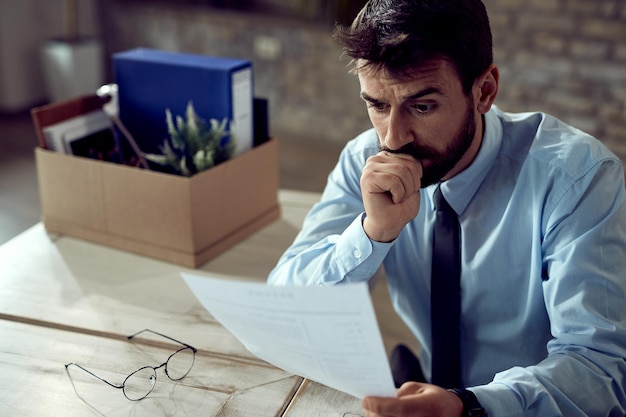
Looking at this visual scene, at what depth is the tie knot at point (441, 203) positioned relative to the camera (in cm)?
127

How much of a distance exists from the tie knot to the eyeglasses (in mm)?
493

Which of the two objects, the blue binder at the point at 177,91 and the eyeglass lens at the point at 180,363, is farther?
the blue binder at the point at 177,91

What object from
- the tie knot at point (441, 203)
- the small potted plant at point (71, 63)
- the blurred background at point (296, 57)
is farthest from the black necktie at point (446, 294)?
the small potted plant at point (71, 63)

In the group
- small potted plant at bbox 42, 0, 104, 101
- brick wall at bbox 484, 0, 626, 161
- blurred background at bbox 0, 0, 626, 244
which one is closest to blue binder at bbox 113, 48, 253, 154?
Result: blurred background at bbox 0, 0, 626, 244

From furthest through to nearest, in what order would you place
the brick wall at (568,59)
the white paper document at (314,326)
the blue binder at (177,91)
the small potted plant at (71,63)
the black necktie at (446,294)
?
1. the small potted plant at (71,63)
2. the brick wall at (568,59)
3. the blue binder at (177,91)
4. the black necktie at (446,294)
5. the white paper document at (314,326)

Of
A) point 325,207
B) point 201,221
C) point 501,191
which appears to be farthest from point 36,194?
point 501,191

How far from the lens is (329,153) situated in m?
4.33

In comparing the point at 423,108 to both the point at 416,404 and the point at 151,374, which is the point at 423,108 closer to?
the point at 416,404

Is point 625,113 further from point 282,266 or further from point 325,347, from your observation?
point 325,347

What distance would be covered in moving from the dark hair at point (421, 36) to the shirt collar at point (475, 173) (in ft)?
0.46

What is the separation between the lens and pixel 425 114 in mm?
1133

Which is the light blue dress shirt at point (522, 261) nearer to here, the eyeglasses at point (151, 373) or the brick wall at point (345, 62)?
the eyeglasses at point (151, 373)

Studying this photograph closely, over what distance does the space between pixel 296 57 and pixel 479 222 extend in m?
3.33

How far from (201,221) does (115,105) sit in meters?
0.47
